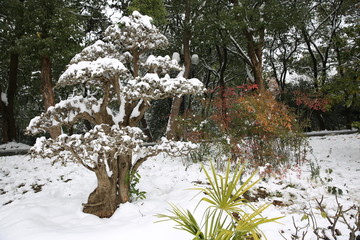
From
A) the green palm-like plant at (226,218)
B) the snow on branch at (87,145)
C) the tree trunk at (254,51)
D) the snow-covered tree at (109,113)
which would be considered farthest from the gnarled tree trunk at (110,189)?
the tree trunk at (254,51)

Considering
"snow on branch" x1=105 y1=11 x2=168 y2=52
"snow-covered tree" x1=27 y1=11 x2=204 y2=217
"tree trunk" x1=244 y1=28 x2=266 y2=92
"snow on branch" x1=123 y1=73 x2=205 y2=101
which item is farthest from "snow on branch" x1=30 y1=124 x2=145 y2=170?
"tree trunk" x1=244 y1=28 x2=266 y2=92

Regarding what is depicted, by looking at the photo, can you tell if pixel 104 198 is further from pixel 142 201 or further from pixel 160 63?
pixel 160 63

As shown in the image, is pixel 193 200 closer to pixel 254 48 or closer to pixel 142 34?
pixel 142 34

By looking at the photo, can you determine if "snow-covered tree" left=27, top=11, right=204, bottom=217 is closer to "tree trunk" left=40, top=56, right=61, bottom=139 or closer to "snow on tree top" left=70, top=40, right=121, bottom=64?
"snow on tree top" left=70, top=40, right=121, bottom=64

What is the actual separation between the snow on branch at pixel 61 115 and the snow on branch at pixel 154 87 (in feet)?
2.86

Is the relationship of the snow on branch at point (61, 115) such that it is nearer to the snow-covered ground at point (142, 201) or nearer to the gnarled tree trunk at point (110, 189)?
the gnarled tree trunk at point (110, 189)

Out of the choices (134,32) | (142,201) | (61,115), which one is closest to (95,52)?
(134,32)

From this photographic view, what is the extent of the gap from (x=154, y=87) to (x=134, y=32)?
123 centimetres

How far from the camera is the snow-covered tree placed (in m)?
3.27

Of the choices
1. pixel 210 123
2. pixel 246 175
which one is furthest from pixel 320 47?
pixel 246 175

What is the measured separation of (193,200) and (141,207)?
35.6 inches

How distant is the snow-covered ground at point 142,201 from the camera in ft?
10.4

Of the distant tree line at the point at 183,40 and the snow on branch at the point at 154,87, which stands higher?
the distant tree line at the point at 183,40

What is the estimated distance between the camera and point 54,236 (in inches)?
120
